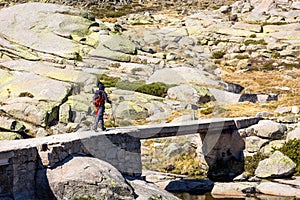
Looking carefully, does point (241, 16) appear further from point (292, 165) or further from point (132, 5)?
point (292, 165)

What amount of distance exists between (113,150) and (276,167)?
847 centimetres

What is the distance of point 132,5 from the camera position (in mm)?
91562

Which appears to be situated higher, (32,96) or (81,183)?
(81,183)

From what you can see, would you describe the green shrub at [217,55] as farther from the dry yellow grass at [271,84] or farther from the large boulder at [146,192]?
the large boulder at [146,192]

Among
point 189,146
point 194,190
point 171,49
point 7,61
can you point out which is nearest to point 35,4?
point 7,61

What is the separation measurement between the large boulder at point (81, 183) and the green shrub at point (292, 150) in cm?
1060

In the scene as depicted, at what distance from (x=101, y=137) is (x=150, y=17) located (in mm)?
58380

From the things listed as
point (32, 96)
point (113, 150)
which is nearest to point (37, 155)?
point (113, 150)

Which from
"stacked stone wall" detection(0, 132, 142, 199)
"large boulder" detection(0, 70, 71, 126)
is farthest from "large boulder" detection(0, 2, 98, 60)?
"stacked stone wall" detection(0, 132, 142, 199)

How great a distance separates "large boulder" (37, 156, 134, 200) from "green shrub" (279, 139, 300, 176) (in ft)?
34.8

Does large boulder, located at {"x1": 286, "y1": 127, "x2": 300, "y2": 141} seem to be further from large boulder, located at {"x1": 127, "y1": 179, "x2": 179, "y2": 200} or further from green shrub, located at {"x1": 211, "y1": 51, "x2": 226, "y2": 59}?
green shrub, located at {"x1": 211, "y1": 51, "x2": 226, "y2": 59}

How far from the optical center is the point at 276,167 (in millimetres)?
22969

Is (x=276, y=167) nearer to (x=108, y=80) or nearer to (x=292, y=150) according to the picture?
(x=292, y=150)

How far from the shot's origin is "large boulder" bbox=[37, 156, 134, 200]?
15.1 m
